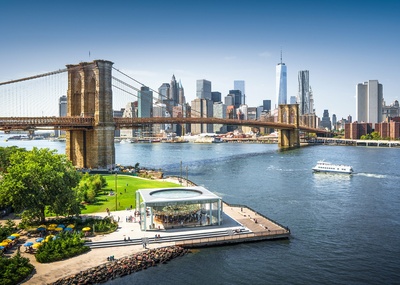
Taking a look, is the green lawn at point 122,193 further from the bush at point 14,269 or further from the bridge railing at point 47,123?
the bush at point 14,269

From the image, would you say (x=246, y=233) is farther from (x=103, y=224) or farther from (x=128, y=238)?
(x=103, y=224)

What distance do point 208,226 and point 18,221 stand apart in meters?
17.8

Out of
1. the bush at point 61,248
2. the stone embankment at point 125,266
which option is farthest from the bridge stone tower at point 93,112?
the stone embankment at point 125,266

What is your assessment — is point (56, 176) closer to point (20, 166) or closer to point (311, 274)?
point (20, 166)

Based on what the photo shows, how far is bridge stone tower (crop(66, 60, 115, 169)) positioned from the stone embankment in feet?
152

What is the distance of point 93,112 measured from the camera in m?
77.4

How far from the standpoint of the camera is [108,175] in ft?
224

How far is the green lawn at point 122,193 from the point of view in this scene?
44.1 metres

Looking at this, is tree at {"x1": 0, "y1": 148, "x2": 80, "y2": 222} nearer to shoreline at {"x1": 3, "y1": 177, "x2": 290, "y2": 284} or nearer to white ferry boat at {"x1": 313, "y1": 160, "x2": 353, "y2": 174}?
shoreline at {"x1": 3, "y1": 177, "x2": 290, "y2": 284}

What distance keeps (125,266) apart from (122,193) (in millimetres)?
24112

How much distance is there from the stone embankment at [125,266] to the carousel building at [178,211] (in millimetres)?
4479

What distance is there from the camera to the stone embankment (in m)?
26.1

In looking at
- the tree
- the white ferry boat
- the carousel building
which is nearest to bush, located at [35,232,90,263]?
the tree

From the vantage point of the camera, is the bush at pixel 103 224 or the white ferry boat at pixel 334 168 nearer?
the bush at pixel 103 224
